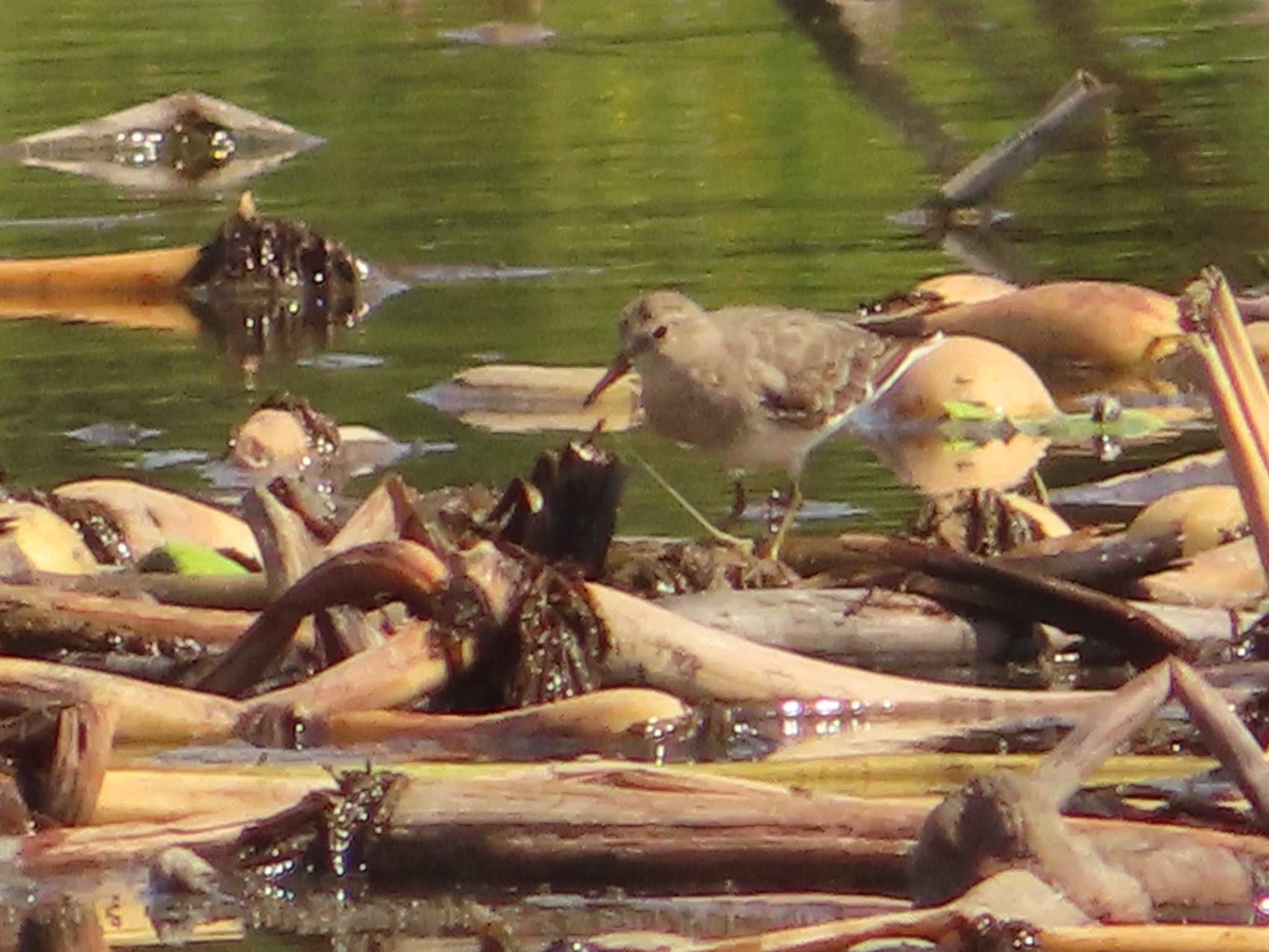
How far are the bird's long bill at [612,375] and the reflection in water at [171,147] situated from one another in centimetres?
455

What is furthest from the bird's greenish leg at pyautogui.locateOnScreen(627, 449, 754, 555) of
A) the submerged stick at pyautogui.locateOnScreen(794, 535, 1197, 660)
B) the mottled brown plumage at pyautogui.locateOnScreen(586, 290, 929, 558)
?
the submerged stick at pyautogui.locateOnScreen(794, 535, 1197, 660)

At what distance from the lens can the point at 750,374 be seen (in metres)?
7.54

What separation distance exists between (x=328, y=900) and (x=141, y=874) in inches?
10.4

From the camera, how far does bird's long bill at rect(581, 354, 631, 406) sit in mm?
7762

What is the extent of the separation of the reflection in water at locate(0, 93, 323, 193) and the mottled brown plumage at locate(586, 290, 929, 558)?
4.76m

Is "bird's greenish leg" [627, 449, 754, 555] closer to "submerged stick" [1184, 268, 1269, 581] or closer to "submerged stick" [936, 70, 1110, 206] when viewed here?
"submerged stick" [1184, 268, 1269, 581]

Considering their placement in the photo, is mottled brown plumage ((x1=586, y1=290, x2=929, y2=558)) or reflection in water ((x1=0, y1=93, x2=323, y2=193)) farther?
reflection in water ((x1=0, y1=93, x2=323, y2=193))

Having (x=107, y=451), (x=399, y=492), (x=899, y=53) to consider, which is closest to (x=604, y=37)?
(x=899, y=53)

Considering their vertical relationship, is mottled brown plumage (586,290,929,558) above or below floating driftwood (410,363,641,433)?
above

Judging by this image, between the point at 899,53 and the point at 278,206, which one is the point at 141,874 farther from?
the point at 899,53

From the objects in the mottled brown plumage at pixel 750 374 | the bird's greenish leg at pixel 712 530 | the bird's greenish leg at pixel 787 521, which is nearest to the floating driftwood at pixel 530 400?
the mottled brown plumage at pixel 750 374

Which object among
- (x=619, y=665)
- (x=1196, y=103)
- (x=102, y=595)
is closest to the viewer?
(x=619, y=665)

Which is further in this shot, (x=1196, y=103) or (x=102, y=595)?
(x=1196, y=103)

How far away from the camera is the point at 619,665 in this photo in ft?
16.7
